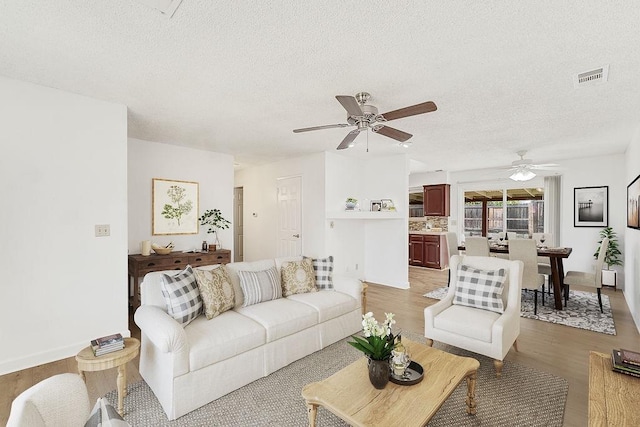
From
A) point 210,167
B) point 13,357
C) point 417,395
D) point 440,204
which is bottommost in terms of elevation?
point 13,357

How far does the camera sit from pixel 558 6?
1.68 m

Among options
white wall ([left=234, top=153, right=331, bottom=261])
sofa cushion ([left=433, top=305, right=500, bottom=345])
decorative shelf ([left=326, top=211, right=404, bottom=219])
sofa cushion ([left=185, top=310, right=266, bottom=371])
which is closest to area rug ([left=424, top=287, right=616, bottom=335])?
decorative shelf ([left=326, top=211, right=404, bottom=219])

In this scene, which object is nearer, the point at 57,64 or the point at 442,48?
the point at 442,48

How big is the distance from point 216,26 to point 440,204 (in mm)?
A: 7315

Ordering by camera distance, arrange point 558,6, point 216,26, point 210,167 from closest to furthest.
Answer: point 558,6 → point 216,26 → point 210,167

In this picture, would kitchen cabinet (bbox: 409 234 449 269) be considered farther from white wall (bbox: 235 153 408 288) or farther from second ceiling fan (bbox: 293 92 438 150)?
second ceiling fan (bbox: 293 92 438 150)

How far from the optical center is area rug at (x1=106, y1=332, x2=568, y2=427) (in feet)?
6.78

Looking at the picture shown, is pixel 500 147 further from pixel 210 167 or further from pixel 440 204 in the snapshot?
pixel 210 167

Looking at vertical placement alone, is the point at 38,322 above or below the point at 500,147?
below

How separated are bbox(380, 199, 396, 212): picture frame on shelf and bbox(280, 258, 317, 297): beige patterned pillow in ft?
9.13

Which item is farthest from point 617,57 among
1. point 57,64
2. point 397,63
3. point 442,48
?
point 57,64

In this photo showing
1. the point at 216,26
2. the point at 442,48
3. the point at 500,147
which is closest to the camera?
the point at 216,26

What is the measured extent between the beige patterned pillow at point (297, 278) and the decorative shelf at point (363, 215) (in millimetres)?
1958

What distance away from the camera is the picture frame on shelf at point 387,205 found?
5.85 m
